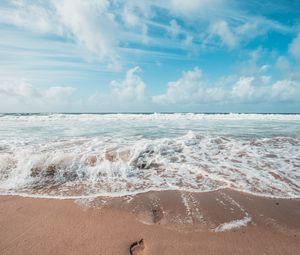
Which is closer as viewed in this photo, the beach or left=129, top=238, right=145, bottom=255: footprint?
left=129, top=238, right=145, bottom=255: footprint

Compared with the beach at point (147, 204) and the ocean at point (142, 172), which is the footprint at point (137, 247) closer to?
the beach at point (147, 204)

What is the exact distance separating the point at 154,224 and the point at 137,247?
54cm

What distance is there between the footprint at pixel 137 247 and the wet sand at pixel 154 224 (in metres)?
0.01

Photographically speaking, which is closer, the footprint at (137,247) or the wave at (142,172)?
the footprint at (137,247)

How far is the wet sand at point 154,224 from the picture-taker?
8.63 ft

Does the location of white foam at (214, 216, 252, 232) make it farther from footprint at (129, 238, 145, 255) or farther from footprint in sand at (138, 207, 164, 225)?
footprint at (129, 238, 145, 255)

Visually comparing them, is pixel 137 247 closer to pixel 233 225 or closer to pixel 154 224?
pixel 154 224

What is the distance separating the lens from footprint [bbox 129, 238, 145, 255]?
2.57 metres

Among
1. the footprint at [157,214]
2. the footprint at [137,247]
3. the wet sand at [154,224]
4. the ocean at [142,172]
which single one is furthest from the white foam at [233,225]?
the ocean at [142,172]

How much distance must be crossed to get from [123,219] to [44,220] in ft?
3.78

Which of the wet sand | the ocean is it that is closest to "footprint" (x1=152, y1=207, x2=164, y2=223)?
the wet sand

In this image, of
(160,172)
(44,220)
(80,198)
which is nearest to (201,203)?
(160,172)

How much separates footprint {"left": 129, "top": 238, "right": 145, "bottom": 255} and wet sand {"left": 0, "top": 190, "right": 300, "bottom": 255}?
0.01 m

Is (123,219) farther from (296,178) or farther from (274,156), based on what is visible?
(274,156)
